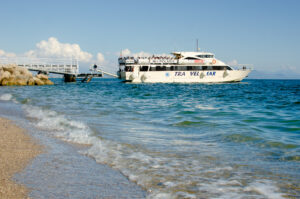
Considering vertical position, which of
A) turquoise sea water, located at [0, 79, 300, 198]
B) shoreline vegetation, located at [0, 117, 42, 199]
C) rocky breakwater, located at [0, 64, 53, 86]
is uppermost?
rocky breakwater, located at [0, 64, 53, 86]

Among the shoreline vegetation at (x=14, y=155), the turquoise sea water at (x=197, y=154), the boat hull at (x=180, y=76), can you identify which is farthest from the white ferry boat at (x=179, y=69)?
the shoreline vegetation at (x=14, y=155)

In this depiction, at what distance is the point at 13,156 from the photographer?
432 centimetres

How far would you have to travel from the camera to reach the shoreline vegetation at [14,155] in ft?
9.90

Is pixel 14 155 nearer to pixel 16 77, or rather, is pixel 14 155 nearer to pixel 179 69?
pixel 16 77

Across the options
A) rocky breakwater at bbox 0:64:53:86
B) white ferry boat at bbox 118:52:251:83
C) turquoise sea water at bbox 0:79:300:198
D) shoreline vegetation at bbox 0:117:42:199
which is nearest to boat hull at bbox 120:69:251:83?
white ferry boat at bbox 118:52:251:83

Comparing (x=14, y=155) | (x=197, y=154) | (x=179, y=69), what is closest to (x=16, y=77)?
(x=179, y=69)

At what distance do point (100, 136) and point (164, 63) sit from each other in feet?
143

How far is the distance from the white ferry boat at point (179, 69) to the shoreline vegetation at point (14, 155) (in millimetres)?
42959

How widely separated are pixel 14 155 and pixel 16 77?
39.4m

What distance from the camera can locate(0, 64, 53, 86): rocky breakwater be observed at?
1529 inches

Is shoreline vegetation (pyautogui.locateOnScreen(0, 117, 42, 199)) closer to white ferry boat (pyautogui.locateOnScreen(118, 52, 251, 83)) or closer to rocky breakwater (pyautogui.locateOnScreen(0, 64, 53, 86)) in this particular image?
rocky breakwater (pyautogui.locateOnScreen(0, 64, 53, 86))

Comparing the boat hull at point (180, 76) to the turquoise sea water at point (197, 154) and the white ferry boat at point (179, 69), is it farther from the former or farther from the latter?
the turquoise sea water at point (197, 154)

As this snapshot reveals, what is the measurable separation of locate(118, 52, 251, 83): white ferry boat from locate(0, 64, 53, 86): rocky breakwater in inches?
608

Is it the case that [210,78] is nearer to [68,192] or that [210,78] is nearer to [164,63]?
[164,63]
